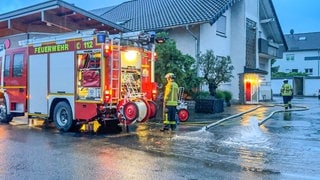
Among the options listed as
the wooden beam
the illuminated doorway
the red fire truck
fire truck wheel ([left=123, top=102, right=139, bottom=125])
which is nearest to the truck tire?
the red fire truck

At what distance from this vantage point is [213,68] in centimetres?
2047

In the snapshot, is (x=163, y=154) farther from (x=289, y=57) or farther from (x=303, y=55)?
(x=289, y=57)

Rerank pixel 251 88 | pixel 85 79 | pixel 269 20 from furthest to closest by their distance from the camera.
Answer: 1. pixel 269 20
2. pixel 251 88
3. pixel 85 79

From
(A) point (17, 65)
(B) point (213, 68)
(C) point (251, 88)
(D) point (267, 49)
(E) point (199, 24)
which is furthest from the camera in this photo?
(D) point (267, 49)

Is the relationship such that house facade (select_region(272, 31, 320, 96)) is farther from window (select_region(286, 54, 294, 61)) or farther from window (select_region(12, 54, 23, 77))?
window (select_region(12, 54, 23, 77))

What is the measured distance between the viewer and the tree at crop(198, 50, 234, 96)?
20438 mm

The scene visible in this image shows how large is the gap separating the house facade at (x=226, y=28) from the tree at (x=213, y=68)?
1.64 meters

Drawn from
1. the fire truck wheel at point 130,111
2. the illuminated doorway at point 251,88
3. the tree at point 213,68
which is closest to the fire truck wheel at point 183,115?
the fire truck wheel at point 130,111

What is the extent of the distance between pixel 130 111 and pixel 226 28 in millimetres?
16602

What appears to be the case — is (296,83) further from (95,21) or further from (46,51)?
(46,51)

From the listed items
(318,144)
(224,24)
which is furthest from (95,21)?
(318,144)

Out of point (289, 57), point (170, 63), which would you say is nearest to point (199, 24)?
point (170, 63)

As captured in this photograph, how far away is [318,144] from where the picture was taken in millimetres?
9367

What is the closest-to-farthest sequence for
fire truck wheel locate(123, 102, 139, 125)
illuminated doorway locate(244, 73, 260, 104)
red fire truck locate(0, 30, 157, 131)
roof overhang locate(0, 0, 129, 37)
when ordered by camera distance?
1. fire truck wheel locate(123, 102, 139, 125)
2. red fire truck locate(0, 30, 157, 131)
3. roof overhang locate(0, 0, 129, 37)
4. illuminated doorway locate(244, 73, 260, 104)
